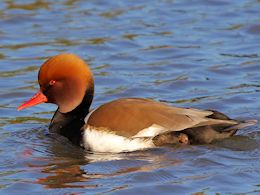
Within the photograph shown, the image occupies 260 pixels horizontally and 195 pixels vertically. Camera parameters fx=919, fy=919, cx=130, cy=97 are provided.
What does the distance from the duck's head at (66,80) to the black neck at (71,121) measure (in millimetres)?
35

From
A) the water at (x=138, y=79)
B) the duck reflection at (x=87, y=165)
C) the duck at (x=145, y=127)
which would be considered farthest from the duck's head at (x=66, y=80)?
the duck reflection at (x=87, y=165)

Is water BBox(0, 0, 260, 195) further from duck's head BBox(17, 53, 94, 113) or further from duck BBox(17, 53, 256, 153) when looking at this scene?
duck's head BBox(17, 53, 94, 113)

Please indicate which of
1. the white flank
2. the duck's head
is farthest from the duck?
the duck's head

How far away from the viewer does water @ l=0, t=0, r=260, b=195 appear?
724 cm

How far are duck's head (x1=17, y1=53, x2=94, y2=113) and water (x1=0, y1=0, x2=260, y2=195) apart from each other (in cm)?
40

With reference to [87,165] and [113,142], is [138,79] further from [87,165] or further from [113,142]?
[87,165]

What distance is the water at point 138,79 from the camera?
7.24m

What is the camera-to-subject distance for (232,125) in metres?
7.86

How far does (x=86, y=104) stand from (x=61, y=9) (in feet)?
17.3

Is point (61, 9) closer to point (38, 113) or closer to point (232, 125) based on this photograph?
point (38, 113)

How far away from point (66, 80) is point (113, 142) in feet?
2.80

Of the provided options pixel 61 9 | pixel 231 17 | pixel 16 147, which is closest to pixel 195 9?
pixel 231 17

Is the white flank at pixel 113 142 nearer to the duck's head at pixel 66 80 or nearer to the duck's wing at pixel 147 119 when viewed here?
the duck's wing at pixel 147 119

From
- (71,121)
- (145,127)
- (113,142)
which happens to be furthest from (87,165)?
(71,121)
